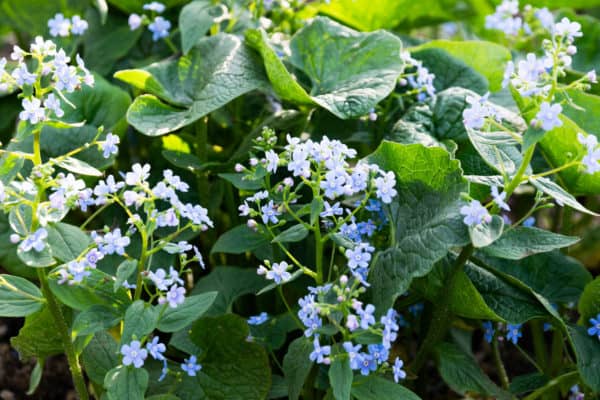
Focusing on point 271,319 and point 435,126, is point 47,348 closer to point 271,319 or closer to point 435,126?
point 271,319

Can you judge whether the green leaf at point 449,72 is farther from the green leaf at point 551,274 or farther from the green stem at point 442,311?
the green stem at point 442,311

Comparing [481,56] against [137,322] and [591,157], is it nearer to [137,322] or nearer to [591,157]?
[591,157]

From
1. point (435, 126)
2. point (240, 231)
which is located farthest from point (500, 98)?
point (240, 231)

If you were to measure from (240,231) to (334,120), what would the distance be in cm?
53

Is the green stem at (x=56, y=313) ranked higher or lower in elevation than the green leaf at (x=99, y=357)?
higher

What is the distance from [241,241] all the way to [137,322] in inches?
15.7

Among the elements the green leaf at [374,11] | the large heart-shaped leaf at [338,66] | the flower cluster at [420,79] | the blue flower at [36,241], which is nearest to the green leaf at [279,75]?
the large heart-shaped leaf at [338,66]

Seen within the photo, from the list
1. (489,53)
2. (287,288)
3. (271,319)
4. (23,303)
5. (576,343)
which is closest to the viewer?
(23,303)

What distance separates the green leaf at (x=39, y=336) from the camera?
1.66 m

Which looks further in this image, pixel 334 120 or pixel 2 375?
pixel 2 375

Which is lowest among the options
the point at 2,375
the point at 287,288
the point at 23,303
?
the point at 2,375

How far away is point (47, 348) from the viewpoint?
1.72 m

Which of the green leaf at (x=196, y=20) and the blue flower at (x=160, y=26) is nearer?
→ the green leaf at (x=196, y=20)

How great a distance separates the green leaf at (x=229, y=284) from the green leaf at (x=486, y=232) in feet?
2.24
